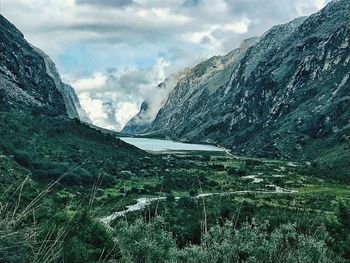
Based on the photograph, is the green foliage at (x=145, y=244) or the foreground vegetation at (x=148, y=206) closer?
the foreground vegetation at (x=148, y=206)

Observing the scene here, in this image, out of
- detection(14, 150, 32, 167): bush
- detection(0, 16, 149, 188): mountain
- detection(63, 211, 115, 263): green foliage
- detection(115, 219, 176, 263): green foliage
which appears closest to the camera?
detection(63, 211, 115, 263): green foliage

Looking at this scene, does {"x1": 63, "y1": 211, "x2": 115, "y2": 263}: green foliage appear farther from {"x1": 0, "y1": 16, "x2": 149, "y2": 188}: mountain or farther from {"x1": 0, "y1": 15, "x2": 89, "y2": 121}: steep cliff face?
{"x1": 0, "y1": 15, "x2": 89, "y2": 121}: steep cliff face

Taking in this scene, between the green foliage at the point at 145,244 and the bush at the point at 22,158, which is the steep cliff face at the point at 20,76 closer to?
the bush at the point at 22,158

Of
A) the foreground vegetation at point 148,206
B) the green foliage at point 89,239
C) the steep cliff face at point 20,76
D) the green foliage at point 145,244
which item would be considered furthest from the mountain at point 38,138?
the green foliage at point 145,244

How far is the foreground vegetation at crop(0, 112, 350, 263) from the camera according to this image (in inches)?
429

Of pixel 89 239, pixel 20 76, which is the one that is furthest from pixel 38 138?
pixel 89 239

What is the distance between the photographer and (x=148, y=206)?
1502 centimetres

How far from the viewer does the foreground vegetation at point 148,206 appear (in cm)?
1090

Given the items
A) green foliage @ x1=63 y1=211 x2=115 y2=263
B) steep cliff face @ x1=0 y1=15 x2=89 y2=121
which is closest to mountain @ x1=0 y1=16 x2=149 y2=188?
steep cliff face @ x1=0 y1=15 x2=89 y2=121

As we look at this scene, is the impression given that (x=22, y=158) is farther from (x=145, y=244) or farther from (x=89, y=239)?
(x=145, y=244)

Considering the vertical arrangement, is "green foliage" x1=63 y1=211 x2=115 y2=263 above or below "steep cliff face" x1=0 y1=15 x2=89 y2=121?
below

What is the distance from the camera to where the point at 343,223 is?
39.0 m

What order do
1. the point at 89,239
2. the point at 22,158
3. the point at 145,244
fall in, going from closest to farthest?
the point at 145,244 → the point at 89,239 → the point at 22,158

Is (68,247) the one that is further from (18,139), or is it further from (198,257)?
(18,139)
